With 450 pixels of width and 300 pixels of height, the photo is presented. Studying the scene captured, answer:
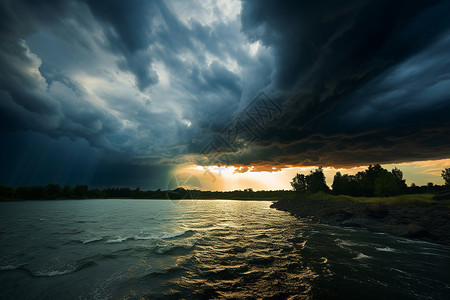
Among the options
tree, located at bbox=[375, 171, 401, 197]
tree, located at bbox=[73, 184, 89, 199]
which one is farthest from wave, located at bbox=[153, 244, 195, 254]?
tree, located at bbox=[73, 184, 89, 199]

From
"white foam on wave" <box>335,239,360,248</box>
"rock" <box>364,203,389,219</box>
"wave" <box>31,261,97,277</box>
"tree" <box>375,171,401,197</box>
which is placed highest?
"tree" <box>375,171,401,197</box>

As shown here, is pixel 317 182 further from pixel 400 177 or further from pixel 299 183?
pixel 400 177

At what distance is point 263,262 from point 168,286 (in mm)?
5222

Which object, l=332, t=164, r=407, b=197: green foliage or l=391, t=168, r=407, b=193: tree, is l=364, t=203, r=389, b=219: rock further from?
l=391, t=168, r=407, b=193: tree

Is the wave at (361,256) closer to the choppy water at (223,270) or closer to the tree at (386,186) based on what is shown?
the choppy water at (223,270)

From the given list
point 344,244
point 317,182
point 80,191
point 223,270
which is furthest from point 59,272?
point 80,191

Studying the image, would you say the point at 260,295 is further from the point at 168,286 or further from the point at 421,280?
the point at 421,280

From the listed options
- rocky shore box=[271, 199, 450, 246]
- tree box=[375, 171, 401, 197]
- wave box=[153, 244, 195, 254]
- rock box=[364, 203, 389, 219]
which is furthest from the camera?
tree box=[375, 171, 401, 197]

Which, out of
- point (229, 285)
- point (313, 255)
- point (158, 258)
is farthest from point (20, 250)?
point (313, 255)

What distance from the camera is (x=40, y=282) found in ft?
23.6

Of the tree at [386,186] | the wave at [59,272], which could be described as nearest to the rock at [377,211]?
the wave at [59,272]

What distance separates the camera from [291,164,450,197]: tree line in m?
69.7

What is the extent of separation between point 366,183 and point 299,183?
187ft

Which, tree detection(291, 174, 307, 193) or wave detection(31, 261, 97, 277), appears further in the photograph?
tree detection(291, 174, 307, 193)
